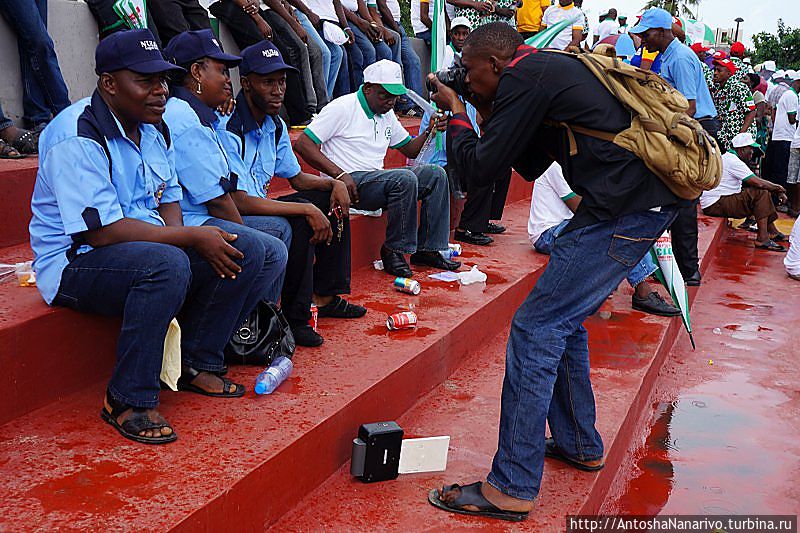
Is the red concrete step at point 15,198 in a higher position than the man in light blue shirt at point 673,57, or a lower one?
lower

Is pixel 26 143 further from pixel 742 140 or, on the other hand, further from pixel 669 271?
pixel 742 140

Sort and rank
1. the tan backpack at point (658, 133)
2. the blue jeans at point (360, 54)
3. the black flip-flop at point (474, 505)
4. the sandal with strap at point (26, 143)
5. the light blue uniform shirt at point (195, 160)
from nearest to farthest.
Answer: the tan backpack at point (658, 133) < the black flip-flop at point (474, 505) < the light blue uniform shirt at point (195, 160) < the sandal with strap at point (26, 143) < the blue jeans at point (360, 54)

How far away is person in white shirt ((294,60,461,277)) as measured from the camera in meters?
5.07

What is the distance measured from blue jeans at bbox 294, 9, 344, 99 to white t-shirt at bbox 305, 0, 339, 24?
272 millimetres

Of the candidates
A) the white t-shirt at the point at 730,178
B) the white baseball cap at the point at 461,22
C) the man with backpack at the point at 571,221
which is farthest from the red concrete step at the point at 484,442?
the white t-shirt at the point at 730,178

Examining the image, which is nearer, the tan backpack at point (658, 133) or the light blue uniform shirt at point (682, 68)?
the tan backpack at point (658, 133)

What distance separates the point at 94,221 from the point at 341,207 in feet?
5.86

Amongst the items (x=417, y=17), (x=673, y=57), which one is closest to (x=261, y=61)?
(x=673, y=57)

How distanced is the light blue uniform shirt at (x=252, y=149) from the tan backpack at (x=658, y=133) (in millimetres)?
1701

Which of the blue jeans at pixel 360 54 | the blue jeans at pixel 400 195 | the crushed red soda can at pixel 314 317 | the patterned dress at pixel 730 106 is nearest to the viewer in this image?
the crushed red soda can at pixel 314 317

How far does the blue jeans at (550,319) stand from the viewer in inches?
106

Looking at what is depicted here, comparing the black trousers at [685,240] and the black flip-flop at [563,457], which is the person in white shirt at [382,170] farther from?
the black trousers at [685,240]

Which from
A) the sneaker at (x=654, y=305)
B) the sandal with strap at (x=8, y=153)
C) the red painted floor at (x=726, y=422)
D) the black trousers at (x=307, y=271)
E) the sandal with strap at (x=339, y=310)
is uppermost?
the sandal with strap at (x=8, y=153)

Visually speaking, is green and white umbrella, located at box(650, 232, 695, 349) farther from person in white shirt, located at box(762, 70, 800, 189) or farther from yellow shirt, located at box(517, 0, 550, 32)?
person in white shirt, located at box(762, 70, 800, 189)
